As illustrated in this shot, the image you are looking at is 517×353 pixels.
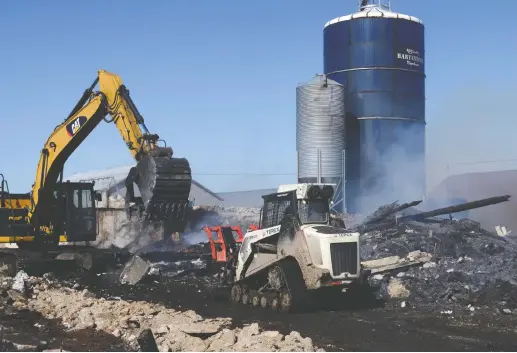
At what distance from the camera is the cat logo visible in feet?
51.6

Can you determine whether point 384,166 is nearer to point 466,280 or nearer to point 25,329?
point 466,280

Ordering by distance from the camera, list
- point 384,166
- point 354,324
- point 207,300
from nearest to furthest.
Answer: point 354,324, point 207,300, point 384,166

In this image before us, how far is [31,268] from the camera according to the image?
54.1ft

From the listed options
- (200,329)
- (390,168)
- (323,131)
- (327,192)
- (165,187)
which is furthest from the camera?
(390,168)

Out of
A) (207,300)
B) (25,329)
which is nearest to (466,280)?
(207,300)

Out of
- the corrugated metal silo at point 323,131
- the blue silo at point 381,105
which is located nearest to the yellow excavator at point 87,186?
the corrugated metal silo at point 323,131

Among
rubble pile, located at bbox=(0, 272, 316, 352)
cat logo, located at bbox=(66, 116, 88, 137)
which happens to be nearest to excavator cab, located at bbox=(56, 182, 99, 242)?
cat logo, located at bbox=(66, 116, 88, 137)

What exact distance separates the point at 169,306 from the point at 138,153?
3649 millimetres

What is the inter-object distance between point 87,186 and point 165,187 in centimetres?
513

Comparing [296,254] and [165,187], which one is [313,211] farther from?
[165,187]

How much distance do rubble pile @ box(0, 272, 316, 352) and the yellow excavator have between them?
237cm

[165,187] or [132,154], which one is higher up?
[132,154]

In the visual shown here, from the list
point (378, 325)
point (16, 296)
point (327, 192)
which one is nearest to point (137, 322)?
point (16, 296)

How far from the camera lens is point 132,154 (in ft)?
47.1
